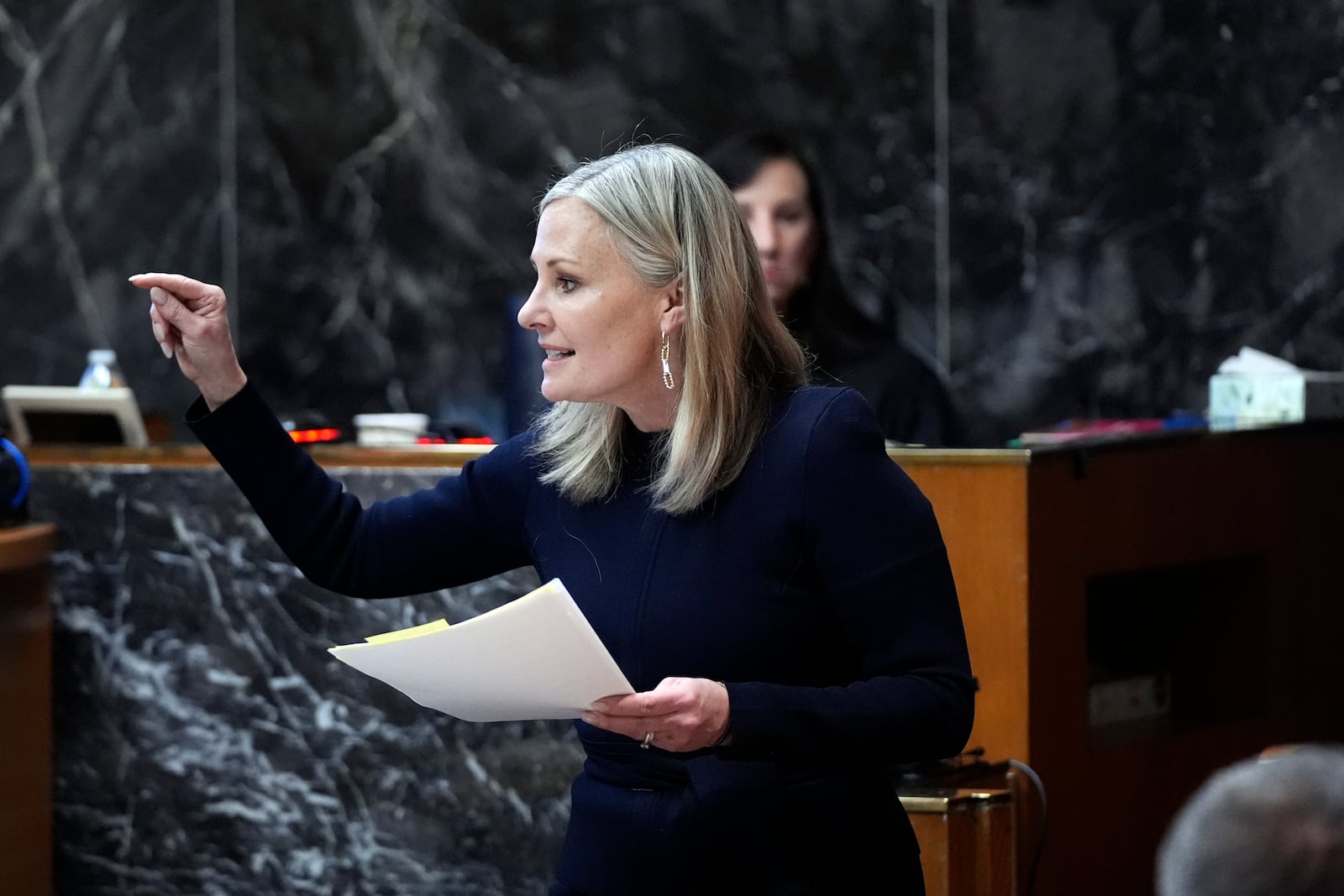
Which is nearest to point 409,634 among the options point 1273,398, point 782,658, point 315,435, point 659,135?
point 782,658

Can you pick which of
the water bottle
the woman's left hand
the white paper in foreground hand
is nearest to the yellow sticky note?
the white paper in foreground hand

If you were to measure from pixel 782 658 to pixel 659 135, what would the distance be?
3.21 meters

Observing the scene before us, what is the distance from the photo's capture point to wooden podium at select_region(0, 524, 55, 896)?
3.45 metres

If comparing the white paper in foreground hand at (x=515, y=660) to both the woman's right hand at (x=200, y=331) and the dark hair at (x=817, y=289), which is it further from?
the dark hair at (x=817, y=289)

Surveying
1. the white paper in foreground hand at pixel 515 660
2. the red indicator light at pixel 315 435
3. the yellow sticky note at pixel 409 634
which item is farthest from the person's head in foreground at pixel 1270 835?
the red indicator light at pixel 315 435

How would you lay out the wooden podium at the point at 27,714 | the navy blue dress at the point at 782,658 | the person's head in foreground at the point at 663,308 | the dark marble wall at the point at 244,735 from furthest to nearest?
the wooden podium at the point at 27,714 < the dark marble wall at the point at 244,735 < the person's head in foreground at the point at 663,308 < the navy blue dress at the point at 782,658

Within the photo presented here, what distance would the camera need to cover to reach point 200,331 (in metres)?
2.22

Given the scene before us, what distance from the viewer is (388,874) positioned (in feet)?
11.1

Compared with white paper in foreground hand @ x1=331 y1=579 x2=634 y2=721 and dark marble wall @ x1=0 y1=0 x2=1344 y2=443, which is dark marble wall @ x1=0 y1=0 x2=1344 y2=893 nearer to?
dark marble wall @ x1=0 y1=0 x2=1344 y2=443

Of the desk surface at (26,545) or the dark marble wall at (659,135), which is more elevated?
the dark marble wall at (659,135)

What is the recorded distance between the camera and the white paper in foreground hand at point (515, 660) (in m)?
1.81

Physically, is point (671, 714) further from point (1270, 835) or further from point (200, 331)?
point (1270, 835)

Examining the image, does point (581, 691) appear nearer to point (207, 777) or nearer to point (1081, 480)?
point (1081, 480)

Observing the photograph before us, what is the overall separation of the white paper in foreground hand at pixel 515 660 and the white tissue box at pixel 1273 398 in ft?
7.46
